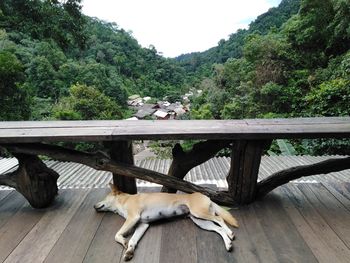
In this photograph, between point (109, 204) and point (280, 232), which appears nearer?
point (280, 232)

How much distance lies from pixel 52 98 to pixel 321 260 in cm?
2703

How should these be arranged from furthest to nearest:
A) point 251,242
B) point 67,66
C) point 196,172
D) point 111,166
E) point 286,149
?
point 67,66 → point 286,149 → point 196,172 → point 111,166 → point 251,242

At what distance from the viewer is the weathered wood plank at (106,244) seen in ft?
5.38

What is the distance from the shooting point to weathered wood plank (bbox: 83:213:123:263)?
1.64m

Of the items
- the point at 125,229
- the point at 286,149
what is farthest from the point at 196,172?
the point at 286,149

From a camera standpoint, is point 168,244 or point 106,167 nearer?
point 168,244

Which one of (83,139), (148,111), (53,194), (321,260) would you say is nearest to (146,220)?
(83,139)

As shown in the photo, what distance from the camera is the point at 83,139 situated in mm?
1850

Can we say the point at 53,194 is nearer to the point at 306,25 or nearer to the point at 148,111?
the point at 306,25

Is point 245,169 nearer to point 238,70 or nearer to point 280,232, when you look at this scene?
point 280,232

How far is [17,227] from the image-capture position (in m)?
1.96

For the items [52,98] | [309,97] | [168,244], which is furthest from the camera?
[52,98]

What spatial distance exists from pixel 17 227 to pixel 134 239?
0.82m

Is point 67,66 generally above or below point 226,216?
below
